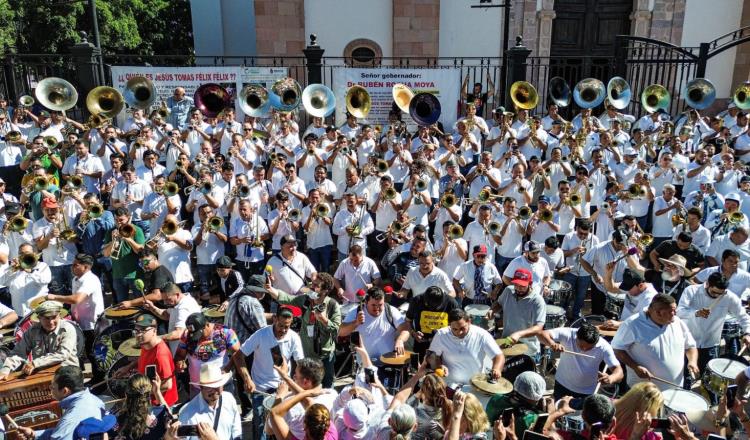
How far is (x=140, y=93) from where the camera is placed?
13.2m

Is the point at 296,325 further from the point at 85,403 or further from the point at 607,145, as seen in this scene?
the point at 607,145

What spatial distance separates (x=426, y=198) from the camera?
950 cm

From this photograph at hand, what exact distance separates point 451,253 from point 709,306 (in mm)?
3025

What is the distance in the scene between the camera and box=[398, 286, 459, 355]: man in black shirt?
21.0 ft

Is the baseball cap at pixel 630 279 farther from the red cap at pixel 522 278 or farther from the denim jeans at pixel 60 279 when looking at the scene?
the denim jeans at pixel 60 279

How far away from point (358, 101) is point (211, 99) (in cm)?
316

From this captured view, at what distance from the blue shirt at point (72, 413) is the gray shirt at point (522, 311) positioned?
4.13m

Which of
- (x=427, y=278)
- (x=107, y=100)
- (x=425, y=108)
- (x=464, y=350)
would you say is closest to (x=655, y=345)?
(x=464, y=350)

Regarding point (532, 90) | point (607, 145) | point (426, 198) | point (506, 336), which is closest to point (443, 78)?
point (532, 90)

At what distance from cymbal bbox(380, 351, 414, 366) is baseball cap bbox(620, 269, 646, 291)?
2621 mm

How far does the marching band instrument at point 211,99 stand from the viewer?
13.3m

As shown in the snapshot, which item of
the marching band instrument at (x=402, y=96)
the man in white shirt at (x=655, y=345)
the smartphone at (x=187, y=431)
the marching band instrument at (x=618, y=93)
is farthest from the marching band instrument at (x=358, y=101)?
the smartphone at (x=187, y=431)

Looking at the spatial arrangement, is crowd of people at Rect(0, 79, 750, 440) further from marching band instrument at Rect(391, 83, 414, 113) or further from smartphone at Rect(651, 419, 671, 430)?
marching band instrument at Rect(391, 83, 414, 113)

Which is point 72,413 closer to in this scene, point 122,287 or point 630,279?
point 122,287
